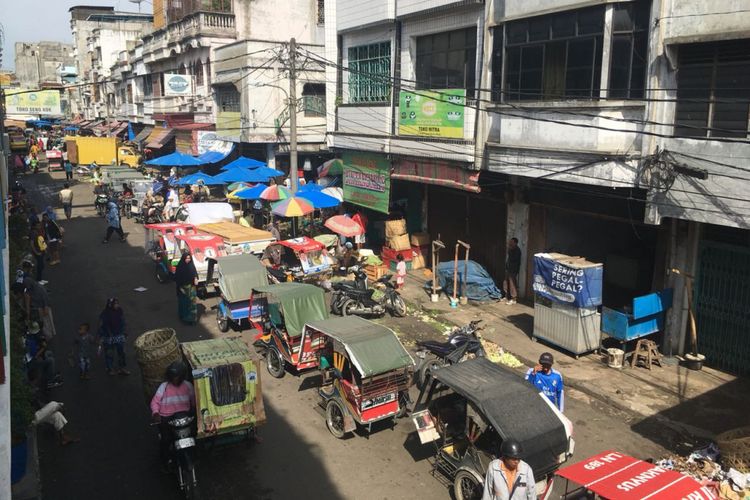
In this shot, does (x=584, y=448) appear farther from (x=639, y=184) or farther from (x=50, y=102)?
(x=50, y=102)

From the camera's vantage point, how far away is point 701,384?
11250 millimetres

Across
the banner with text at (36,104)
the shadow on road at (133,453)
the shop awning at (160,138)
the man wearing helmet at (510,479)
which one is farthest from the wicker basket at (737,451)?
the banner with text at (36,104)

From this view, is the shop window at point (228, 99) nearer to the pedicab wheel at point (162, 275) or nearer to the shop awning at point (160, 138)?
the shop awning at point (160, 138)

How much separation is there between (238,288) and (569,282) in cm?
767

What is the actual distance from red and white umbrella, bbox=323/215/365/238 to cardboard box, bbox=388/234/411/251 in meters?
1.21

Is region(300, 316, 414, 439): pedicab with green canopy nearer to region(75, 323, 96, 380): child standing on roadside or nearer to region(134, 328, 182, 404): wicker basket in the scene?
region(134, 328, 182, 404): wicker basket

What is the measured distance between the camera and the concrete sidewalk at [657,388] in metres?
10.0

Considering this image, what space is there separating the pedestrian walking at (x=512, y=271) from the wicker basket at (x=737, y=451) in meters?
7.97

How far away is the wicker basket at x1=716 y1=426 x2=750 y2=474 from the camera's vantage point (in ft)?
25.9

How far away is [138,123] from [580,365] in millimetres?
49956

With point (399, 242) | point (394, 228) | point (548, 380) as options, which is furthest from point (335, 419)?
point (394, 228)

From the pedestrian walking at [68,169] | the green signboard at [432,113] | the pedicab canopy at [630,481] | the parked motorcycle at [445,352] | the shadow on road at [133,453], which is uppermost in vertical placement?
the green signboard at [432,113]

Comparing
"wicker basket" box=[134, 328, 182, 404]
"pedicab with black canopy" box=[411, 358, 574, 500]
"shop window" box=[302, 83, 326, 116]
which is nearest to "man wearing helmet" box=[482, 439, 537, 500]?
"pedicab with black canopy" box=[411, 358, 574, 500]

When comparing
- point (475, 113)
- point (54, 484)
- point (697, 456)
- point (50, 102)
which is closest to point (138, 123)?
point (50, 102)
